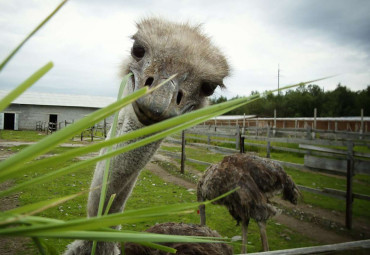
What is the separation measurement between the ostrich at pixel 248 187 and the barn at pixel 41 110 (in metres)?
23.7

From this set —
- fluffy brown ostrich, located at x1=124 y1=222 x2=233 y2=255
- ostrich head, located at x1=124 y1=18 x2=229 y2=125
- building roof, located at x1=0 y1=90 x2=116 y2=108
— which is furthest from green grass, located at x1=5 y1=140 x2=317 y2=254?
building roof, located at x1=0 y1=90 x2=116 y2=108

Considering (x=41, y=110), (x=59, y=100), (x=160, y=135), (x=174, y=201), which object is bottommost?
(x=174, y=201)

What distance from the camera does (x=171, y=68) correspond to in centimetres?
142

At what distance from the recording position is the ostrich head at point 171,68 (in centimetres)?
122

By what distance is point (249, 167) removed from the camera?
3863 millimetres

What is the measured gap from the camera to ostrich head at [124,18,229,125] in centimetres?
122

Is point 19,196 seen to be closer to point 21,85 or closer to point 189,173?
point 189,173

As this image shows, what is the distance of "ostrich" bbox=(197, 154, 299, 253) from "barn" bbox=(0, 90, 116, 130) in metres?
23.7

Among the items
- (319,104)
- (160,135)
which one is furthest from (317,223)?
(319,104)

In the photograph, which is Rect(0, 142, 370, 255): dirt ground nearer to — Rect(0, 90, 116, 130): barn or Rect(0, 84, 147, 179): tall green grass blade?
Rect(0, 84, 147, 179): tall green grass blade

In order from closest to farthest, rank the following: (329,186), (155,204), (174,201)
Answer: (155,204), (174,201), (329,186)

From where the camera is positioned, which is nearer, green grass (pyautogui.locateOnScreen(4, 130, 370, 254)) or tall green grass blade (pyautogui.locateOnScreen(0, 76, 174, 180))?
tall green grass blade (pyautogui.locateOnScreen(0, 76, 174, 180))

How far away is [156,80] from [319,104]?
54.6 m

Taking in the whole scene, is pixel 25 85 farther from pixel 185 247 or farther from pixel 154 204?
pixel 154 204
